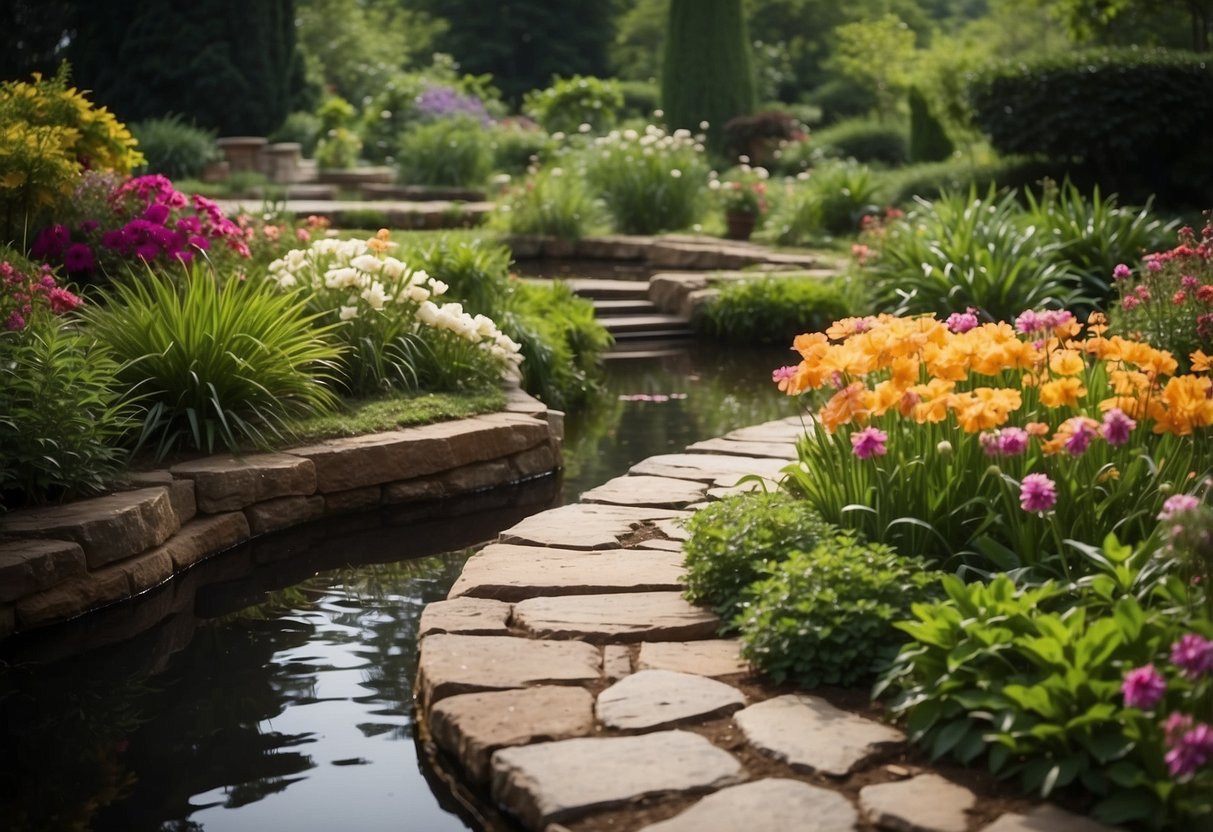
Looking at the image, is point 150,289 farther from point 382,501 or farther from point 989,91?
point 989,91

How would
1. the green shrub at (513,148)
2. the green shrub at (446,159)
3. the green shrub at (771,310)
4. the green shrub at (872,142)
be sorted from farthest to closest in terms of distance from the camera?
the green shrub at (872,142) < the green shrub at (513,148) < the green shrub at (446,159) < the green shrub at (771,310)

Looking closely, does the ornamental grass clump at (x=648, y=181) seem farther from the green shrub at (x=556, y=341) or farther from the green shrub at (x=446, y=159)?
the green shrub at (x=556, y=341)

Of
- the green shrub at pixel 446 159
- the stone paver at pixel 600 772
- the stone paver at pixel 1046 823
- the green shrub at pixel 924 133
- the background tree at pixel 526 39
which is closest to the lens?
the stone paver at pixel 1046 823

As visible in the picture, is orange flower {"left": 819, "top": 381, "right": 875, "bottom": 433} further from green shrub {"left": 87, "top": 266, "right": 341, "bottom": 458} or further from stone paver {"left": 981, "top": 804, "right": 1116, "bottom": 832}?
green shrub {"left": 87, "top": 266, "right": 341, "bottom": 458}

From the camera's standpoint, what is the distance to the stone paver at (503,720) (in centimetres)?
321

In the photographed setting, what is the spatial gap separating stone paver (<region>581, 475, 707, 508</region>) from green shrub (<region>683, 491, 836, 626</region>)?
1126mm

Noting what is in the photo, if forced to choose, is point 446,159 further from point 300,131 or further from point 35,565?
point 35,565

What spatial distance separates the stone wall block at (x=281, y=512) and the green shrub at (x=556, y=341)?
226 centimetres

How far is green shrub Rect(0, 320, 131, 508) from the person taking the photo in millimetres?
4836

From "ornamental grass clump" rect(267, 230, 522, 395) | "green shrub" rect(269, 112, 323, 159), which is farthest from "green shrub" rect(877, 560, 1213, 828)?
"green shrub" rect(269, 112, 323, 159)

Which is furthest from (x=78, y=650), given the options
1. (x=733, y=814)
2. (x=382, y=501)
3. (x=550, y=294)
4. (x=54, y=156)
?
(x=550, y=294)

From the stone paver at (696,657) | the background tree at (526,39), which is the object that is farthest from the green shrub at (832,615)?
the background tree at (526,39)

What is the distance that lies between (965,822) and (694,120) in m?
18.0

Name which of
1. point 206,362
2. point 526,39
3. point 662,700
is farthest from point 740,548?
point 526,39
